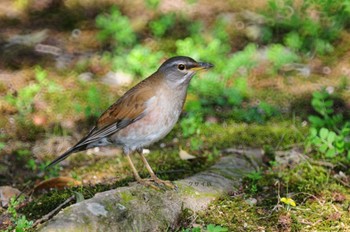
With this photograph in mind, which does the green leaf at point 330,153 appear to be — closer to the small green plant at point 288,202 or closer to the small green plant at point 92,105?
Result: the small green plant at point 288,202

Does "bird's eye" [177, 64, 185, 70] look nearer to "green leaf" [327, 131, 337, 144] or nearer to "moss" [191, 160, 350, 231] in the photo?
"moss" [191, 160, 350, 231]

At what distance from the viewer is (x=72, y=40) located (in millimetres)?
10086

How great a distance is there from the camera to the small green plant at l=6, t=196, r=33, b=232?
482 cm

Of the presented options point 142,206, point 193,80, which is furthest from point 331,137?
point 193,80

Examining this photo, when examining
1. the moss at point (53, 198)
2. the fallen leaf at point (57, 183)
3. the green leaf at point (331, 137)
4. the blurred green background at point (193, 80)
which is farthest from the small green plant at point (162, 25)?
the green leaf at point (331, 137)

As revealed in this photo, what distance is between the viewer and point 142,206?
5.11 m

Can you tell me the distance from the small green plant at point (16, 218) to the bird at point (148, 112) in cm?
48

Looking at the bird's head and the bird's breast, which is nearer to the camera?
the bird's breast

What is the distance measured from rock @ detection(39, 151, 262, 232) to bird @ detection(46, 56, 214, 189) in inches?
14.3

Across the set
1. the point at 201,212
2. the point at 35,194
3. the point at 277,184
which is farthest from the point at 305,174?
the point at 35,194

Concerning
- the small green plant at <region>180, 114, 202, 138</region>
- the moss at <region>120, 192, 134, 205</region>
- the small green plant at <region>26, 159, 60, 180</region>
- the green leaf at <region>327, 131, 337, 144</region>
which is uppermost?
the moss at <region>120, 192, 134, 205</region>

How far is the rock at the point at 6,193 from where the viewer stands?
6.21 meters

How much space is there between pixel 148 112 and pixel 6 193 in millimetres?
1707

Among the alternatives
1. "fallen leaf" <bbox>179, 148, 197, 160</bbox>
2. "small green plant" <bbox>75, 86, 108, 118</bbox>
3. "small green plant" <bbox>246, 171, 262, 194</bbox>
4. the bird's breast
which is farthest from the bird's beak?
"small green plant" <bbox>75, 86, 108, 118</bbox>
